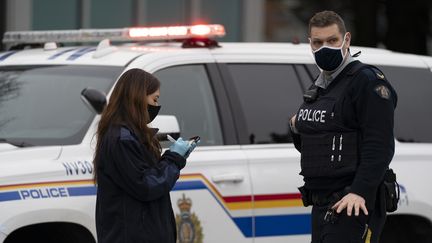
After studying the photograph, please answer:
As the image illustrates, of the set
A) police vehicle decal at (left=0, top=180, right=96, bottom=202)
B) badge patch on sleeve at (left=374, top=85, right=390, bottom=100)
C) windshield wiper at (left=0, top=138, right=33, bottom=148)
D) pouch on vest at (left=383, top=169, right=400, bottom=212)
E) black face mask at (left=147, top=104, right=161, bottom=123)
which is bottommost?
police vehicle decal at (left=0, top=180, right=96, bottom=202)

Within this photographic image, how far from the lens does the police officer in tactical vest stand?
13.9ft

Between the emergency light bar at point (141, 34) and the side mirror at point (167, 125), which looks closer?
the side mirror at point (167, 125)

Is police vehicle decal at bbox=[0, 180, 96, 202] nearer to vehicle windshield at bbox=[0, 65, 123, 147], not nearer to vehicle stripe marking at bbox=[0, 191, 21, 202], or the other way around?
vehicle stripe marking at bbox=[0, 191, 21, 202]

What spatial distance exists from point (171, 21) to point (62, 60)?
23.9ft

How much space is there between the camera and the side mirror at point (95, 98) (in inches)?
208

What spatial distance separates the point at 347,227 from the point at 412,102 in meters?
2.29

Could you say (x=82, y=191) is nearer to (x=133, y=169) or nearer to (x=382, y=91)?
(x=133, y=169)

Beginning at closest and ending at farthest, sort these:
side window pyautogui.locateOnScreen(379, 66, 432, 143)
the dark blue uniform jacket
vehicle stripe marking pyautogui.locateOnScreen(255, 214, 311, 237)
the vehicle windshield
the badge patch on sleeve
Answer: the dark blue uniform jacket → the badge patch on sleeve → the vehicle windshield → vehicle stripe marking pyautogui.locateOnScreen(255, 214, 311, 237) → side window pyautogui.locateOnScreen(379, 66, 432, 143)

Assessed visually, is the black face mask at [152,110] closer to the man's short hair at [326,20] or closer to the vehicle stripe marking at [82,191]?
the man's short hair at [326,20]

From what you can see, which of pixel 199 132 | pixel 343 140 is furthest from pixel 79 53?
pixel 343 140

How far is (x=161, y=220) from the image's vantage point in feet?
13.7

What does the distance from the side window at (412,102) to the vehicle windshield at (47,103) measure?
1822 millimetres

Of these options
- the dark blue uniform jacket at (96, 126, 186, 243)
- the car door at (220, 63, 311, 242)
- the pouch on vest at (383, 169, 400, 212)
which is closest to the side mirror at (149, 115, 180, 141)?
the car door at (220, 63, 311, 242)

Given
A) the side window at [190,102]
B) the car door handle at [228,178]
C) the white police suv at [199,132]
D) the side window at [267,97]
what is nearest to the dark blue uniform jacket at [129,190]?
the white police suv at [199,132]
